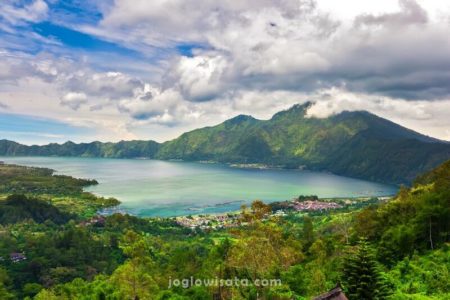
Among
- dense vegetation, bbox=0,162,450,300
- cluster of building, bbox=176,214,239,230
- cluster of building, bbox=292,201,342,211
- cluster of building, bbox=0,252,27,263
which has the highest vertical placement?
dense vegetation, bbox=0,162,450,300

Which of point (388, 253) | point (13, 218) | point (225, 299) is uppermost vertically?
point (388, 253)

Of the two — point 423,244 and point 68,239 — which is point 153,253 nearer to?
point 68,239

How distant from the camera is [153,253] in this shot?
288 ft

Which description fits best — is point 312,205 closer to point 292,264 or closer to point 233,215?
point 233,215

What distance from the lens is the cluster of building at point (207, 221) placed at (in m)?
125

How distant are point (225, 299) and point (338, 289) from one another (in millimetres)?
15243

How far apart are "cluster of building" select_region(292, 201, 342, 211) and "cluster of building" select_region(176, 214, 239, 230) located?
104 ft

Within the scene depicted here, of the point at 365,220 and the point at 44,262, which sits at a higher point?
the point at 365,220

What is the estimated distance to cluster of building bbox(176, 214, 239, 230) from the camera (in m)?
125

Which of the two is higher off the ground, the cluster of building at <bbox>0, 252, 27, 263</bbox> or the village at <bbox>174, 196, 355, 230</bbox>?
the village at <bbox>174, 196, 355, 230</bbox>

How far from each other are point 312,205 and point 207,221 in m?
50.3

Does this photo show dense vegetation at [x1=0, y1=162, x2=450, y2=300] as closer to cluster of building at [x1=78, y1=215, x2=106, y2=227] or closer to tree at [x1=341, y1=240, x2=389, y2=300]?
tree at [x1=341, y1=240, x2=389, y2=300]

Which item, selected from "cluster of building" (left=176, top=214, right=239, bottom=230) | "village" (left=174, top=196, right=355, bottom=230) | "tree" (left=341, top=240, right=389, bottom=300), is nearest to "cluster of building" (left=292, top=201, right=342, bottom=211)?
"village" (left=174, top=196, right=355, bottom=230)

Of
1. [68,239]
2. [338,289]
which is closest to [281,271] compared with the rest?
[338,289]
